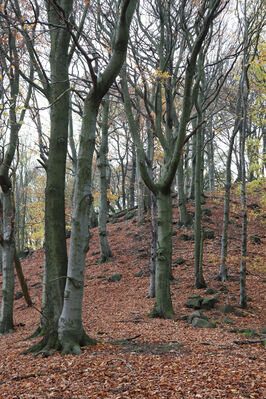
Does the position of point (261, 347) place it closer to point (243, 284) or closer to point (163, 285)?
point (163, 285)

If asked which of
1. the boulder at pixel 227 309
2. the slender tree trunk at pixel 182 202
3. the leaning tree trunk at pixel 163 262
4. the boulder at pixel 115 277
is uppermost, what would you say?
the slender tree trunk at pixel 182 202

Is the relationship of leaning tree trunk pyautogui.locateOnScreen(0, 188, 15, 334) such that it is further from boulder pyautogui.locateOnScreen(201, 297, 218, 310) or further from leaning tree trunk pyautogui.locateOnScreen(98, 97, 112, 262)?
leaning tree trunk pyautogui.locateOnScreen(98, 97, 112, 262)

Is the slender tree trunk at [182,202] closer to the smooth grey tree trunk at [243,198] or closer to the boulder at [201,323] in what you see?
the smooth grey tree trunk at [243,198]

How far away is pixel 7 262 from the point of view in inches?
297

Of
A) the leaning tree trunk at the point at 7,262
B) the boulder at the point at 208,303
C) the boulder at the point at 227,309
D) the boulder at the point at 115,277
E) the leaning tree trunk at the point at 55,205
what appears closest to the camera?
the leaning tree trunk at the point at 55,205

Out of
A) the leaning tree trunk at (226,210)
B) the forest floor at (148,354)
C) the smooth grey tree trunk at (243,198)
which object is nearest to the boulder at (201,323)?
the forest floor at (148,354)

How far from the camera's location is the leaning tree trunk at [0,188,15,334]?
749 cm

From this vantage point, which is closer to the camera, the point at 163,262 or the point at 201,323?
the point at 201,323

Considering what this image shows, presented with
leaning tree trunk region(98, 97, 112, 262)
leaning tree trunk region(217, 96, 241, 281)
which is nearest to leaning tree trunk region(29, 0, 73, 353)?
leaning tree trunk region(217, 96, 241, 281)

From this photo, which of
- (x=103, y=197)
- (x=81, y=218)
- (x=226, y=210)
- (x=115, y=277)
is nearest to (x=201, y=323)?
(x=81, y=218)

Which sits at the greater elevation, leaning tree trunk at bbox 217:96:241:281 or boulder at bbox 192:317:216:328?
leaning tree trunk at bbox 217:96:241:281

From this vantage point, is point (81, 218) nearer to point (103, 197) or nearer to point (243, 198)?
point (243, 198)

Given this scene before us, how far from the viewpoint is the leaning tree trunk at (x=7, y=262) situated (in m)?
7.49

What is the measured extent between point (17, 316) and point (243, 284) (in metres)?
7.63
